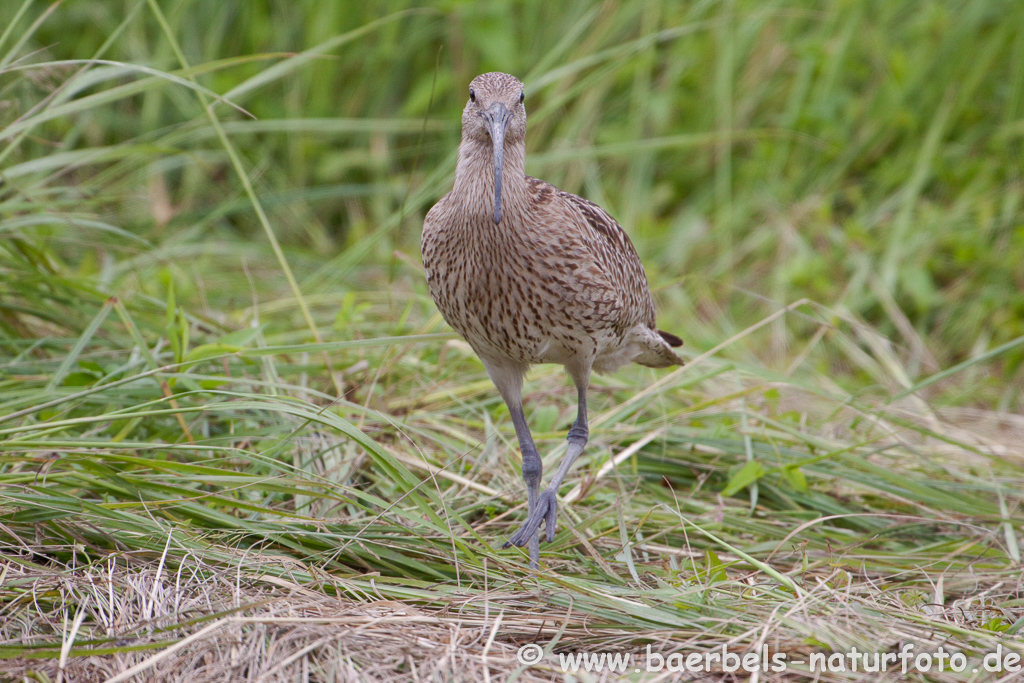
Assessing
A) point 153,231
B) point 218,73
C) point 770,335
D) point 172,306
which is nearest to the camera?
point 172,306

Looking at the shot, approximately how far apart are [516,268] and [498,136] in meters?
0.44

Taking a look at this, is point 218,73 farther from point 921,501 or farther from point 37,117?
point 921,501

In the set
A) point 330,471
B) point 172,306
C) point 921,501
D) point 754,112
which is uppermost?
point 754,112

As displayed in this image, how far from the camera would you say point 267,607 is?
2559 mm

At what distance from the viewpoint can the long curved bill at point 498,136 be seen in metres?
2.80

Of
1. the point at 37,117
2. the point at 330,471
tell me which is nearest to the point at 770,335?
the point at 330,471

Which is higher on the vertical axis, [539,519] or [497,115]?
[497,115]

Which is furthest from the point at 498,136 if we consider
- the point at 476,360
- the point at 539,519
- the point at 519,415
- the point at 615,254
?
the point at 476,360

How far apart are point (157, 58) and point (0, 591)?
4674mm

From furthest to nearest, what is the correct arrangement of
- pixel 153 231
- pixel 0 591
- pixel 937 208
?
pixel 937 208 → pixel 153 231 → pixel 0 591

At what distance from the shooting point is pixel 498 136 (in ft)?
9.20

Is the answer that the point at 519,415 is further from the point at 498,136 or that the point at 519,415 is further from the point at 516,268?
the point at 498,136

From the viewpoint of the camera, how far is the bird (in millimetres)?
2971

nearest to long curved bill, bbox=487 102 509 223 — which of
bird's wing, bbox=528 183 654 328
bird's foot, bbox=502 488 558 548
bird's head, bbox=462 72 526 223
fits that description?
bird's head, bbox=462 72 526 223
